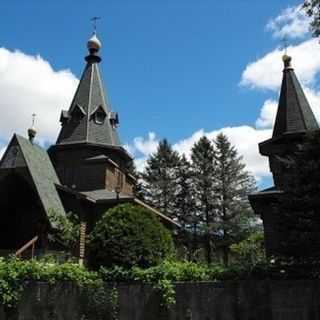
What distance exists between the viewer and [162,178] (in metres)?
52.9

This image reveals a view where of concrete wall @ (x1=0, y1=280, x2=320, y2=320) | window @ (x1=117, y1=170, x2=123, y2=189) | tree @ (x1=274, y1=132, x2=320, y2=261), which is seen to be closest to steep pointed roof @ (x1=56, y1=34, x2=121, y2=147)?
window @ (x1=117, y1=170, x2=123, y2=189)

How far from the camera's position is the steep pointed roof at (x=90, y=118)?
3129 cm

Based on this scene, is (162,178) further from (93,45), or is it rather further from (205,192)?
(93,45)

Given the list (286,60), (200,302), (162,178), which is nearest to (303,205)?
(200,302)

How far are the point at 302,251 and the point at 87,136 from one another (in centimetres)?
1953

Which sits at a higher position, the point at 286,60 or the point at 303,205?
the point at 286,60

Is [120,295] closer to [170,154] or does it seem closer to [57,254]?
[57,254]

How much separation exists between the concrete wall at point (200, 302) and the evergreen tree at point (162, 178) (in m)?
34.6

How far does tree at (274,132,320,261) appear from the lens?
46.0ft

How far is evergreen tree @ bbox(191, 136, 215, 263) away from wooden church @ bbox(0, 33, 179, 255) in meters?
14.9

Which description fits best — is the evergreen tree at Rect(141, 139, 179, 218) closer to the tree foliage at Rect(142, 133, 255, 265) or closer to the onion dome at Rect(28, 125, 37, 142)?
the tree foliage at Rect(142, 133, 255, 265)

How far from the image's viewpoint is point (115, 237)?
633 inches

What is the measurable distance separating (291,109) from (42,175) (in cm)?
1372

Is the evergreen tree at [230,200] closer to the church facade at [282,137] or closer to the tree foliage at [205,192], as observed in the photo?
the tree foliage at [205,192]
